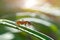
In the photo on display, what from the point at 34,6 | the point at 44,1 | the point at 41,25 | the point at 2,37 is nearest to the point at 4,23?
the point at 2,37

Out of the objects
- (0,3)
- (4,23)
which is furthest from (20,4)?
A: (4,23)

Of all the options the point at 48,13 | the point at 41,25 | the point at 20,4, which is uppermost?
the point at 20,4

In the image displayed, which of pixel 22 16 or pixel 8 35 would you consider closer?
pixel 8 35

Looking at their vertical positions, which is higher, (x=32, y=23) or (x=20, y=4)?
(x=20, y=4)

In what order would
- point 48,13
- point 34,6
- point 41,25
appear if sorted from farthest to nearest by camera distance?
point 34,6 < point 48,13 < point 41,25

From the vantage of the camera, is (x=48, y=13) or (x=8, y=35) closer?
(x=8, y=35)

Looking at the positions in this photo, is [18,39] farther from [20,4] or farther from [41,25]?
[20,4]

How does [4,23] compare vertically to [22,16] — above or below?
below

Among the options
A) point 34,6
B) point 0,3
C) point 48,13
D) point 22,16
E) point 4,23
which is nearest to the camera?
point 4,23

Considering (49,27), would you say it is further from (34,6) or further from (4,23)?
(34,6)
